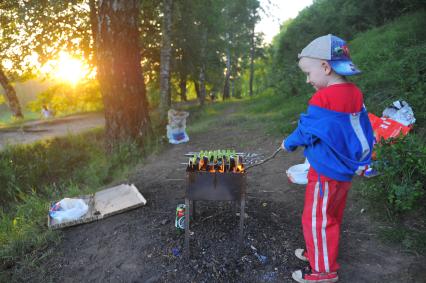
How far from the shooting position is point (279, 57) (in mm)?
20500

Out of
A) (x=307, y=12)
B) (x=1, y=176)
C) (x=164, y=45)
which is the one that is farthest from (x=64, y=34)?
(x=307, y=12)

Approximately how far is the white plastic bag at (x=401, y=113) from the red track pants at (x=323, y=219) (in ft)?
10.2

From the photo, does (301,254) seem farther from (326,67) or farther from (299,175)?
(326,67)

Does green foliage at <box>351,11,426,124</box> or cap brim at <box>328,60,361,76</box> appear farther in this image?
green foliage at <box>351,11,426,124</box>

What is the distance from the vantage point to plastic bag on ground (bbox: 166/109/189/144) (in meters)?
7.95

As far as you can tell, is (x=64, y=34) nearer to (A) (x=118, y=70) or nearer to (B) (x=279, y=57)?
(A) (x=118, y=70)

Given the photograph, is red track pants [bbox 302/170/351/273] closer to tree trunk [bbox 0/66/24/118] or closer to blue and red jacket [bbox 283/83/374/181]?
blue and red jacket [bbox 283/83/374/181]

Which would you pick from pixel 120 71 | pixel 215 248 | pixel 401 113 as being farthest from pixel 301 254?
pixel 120 71

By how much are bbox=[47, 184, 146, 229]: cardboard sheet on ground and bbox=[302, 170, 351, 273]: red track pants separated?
8.58ft

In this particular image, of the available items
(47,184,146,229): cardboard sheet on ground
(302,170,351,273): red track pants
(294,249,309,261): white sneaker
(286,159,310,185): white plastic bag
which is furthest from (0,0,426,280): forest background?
(302,170,351,273): red track pants

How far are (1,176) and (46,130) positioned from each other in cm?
433

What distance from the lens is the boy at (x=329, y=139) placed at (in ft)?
8.06

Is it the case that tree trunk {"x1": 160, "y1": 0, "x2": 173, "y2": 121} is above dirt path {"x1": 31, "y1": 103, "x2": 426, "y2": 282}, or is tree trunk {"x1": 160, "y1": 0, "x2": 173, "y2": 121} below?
above

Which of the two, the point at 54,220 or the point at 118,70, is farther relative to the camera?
the point at 118,70
